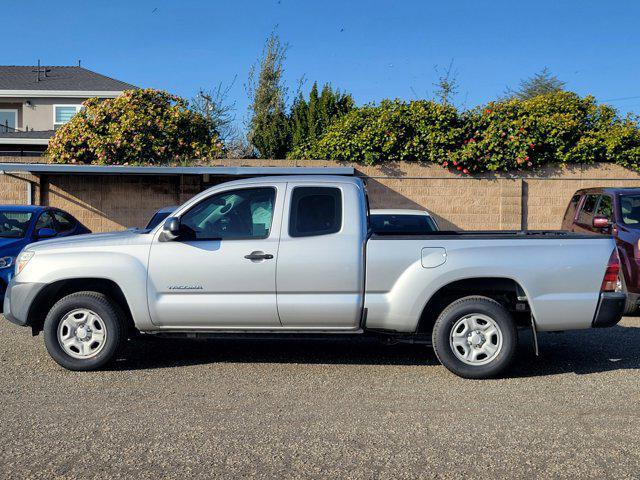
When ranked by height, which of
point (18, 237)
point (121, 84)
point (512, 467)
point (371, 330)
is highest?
point (121, 84)

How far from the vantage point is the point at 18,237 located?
10922 millimetres

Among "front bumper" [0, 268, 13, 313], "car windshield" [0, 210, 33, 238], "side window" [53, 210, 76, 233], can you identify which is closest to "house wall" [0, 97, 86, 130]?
"side window" [53, 210, 76, 233]

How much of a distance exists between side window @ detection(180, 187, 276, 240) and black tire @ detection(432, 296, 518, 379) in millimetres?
1937

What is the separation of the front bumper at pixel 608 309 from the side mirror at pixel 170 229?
4.00 m

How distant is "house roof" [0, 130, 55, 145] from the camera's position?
86.3 feet

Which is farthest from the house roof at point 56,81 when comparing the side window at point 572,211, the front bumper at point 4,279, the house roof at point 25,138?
the side window at point 572,211

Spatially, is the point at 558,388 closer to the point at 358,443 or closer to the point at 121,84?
the point at 358,443

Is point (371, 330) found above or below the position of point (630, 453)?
above

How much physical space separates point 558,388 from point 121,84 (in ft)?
89.0

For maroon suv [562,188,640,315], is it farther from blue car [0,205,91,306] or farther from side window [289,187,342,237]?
blue car [0,205,91,306]

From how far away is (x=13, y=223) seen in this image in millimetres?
11328

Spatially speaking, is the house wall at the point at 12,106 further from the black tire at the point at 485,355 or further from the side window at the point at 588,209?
the black tire at the point at 485,355

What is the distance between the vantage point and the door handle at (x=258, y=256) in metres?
6.73

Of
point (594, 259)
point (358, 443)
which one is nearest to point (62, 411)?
point (358, 443)
